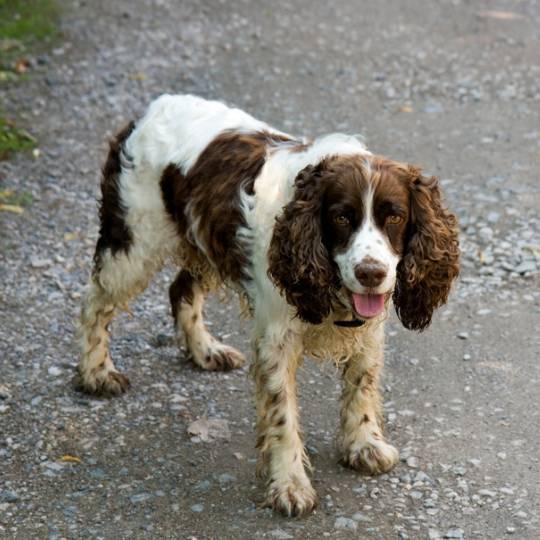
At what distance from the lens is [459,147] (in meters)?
9.06

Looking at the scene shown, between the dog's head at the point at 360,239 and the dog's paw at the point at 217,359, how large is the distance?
1562 mm

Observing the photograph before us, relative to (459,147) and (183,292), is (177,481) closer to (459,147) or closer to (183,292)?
(183,292)

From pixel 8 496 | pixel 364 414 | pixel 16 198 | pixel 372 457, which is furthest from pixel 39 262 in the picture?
pixel 372 457

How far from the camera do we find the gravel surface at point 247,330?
485 cm

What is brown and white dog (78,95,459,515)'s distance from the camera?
4367 mm

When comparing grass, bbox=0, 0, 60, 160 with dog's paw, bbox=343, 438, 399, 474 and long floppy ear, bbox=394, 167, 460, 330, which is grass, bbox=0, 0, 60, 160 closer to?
dog's paw, bbox=343, 438, 399, 474

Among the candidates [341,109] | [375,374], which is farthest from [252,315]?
[341,109]

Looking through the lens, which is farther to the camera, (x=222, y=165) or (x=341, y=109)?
(x=341, y=109)

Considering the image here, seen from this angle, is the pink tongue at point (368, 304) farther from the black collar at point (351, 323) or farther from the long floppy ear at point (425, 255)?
the black collar at point (351, 323)

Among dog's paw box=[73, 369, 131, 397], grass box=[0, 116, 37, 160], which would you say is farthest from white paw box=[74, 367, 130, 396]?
grass box=[0, 116, 37, 160]

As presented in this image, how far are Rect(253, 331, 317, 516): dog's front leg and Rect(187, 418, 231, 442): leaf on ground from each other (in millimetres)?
613

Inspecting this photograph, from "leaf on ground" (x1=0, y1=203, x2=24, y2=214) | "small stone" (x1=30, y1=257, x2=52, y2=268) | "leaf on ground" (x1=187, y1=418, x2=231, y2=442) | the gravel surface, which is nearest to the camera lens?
the gravel surface

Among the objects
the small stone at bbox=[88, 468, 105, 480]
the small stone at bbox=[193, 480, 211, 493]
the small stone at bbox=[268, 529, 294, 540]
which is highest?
the small stone at bbox=[268, 529, 294, 540]

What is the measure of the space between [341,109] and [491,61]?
6.68 ft
